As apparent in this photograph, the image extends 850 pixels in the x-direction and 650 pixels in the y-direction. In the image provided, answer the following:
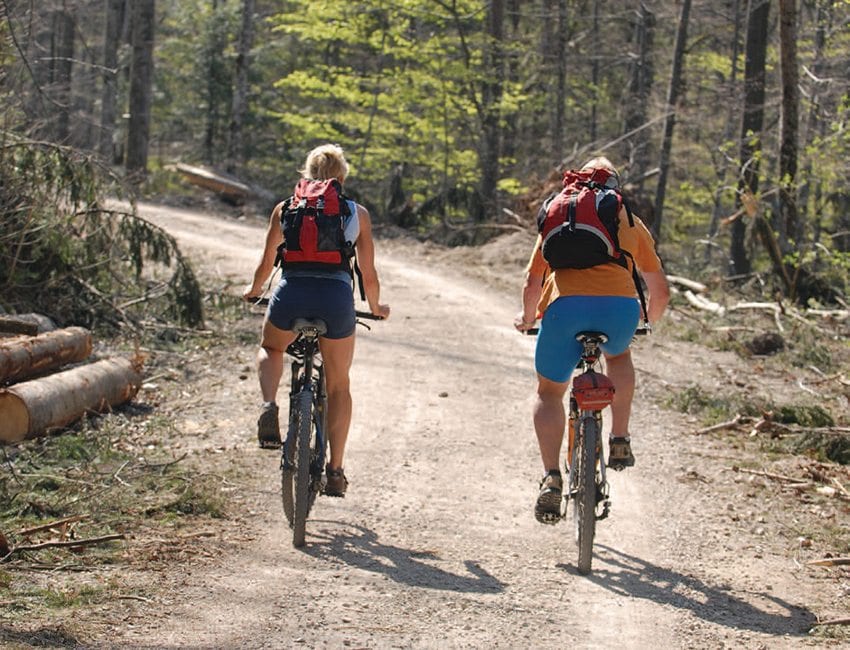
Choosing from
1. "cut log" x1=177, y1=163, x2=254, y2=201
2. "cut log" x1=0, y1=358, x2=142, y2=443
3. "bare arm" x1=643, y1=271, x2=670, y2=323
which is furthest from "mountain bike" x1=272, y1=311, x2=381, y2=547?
"cut log" x1=177, y1=163, x2=254, y2=201

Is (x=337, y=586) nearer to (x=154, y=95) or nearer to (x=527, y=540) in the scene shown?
(x=527, y=540)

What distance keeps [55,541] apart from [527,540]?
2.64 m

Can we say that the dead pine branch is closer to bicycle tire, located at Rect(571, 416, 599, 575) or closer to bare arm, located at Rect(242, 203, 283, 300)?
bicycle tire, located at Rect(571, 416, 599, 575)

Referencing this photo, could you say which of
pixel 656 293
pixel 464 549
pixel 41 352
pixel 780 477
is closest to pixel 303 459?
pixel 464 549

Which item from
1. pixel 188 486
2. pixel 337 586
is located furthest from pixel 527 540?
pixel 188 486

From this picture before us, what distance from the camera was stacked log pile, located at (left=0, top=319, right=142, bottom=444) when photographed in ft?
25.0

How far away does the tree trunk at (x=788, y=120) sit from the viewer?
15500mm

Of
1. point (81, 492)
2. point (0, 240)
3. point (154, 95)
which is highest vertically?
Answer: point (154, 95)

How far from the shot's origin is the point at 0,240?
10.1 meters

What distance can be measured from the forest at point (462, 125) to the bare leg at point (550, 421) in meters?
5.99

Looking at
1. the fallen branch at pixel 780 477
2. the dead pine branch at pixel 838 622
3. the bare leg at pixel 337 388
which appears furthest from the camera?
the fallen branch at pixel 780 477

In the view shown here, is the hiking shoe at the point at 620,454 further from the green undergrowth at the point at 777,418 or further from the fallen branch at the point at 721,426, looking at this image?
the fallen branch at the point at 721,426

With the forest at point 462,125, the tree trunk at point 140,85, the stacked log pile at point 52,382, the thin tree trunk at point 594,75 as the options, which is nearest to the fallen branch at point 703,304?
the forest at point 462,125

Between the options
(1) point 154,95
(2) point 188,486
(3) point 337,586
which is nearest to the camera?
(3) point 337,586
